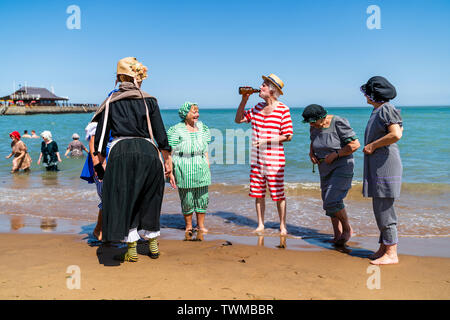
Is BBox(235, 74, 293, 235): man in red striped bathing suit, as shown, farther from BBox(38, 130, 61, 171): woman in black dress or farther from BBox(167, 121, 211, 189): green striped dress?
BBox(38, 130, 61, 171): woman in black dress

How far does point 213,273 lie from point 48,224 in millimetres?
3773

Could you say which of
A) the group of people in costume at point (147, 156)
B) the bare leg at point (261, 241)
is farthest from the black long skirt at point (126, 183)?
the bare leg at point (261, 241)

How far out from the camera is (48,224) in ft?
20.3

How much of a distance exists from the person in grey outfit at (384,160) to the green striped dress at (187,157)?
7.16 feet

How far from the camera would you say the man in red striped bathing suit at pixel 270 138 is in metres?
5.23

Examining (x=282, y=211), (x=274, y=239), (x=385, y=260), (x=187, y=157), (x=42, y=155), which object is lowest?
(x=274, y=239)

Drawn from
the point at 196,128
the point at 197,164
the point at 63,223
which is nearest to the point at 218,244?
the point at 197,164

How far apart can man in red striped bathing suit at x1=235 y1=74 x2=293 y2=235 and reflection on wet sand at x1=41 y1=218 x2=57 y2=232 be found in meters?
3.07

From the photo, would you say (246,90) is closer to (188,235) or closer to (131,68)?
(131,68)

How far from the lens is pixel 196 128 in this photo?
17.4 feet

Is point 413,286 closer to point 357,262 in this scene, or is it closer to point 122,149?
point 357,262

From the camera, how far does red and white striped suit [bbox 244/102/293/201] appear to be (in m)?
5.23

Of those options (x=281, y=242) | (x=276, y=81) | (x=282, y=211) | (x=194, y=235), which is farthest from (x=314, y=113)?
(x=194, y=235)
